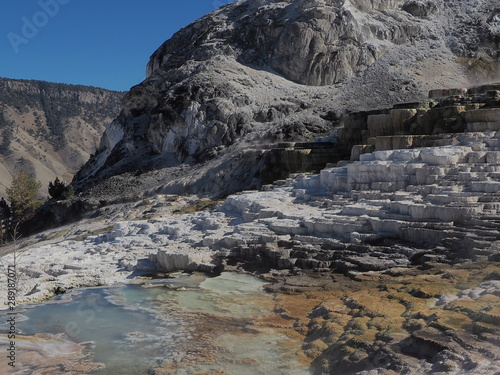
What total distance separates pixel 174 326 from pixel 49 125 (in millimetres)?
111719

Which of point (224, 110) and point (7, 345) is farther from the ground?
point (224, 110)

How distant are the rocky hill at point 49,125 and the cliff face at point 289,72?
52858 millimetres

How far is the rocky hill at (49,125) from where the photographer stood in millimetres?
93188

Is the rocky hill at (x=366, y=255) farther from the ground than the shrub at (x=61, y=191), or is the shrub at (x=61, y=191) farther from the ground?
the shrub at (x=61, y=191)

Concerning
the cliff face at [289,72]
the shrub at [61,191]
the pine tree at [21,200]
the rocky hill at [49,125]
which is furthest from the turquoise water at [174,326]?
the rocky hill at [49,125]

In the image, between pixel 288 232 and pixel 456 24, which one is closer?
pixel 288 232

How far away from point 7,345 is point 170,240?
7028mm

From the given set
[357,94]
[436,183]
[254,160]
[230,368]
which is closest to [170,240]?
[436,183]

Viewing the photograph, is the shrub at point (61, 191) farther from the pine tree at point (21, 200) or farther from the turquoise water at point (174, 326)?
the turquoise water at point (174, 326)

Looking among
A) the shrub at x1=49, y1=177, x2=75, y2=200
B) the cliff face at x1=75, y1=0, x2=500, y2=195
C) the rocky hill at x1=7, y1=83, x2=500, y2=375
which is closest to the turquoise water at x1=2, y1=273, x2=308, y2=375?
the rocky hill at x1=7, y1=83, x2=500, y2=375

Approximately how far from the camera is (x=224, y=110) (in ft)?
108

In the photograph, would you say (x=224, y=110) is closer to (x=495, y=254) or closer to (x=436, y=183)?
(x=436, y=183)

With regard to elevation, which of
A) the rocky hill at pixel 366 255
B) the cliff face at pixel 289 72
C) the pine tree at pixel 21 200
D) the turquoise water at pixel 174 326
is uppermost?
the cliff face at pixel 289 72

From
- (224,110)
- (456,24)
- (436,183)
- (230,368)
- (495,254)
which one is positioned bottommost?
(230,368)
